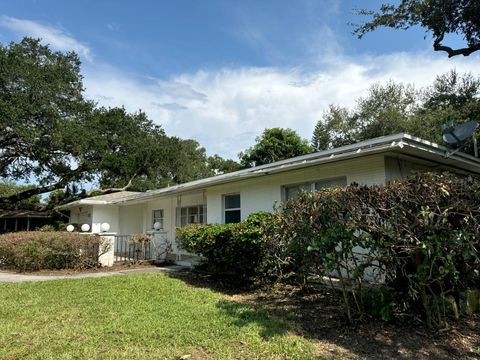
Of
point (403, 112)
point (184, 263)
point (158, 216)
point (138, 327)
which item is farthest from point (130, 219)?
point (403, 112)

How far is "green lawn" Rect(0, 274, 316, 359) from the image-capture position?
13.8 feet

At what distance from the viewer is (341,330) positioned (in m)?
4.87

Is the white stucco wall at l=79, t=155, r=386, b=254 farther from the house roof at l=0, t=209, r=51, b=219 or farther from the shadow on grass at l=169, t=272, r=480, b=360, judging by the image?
the house roof at l=0, t=209, r=51, b=219

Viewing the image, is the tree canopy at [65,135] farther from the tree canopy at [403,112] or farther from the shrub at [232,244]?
the shrub at [232,244]

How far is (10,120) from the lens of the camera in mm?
18625

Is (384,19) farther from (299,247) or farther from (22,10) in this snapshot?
(22,10)

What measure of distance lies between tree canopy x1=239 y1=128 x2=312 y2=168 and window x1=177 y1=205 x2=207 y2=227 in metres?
18.4

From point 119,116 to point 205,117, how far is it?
372 inches

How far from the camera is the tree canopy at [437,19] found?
1077 centimetres

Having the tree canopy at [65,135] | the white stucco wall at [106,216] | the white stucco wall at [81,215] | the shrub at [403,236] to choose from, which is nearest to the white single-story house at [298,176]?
the shrub at [403,236]

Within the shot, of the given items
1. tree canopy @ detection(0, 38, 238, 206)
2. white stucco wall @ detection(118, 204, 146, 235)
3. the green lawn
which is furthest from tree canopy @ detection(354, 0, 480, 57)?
tree canopy @ detection(0, 38, 238, 206)

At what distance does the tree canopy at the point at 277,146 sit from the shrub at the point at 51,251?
918 inches

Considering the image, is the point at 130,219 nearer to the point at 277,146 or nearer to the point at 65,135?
the point at 65,135

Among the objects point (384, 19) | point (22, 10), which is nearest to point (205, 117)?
point (22, 10)
